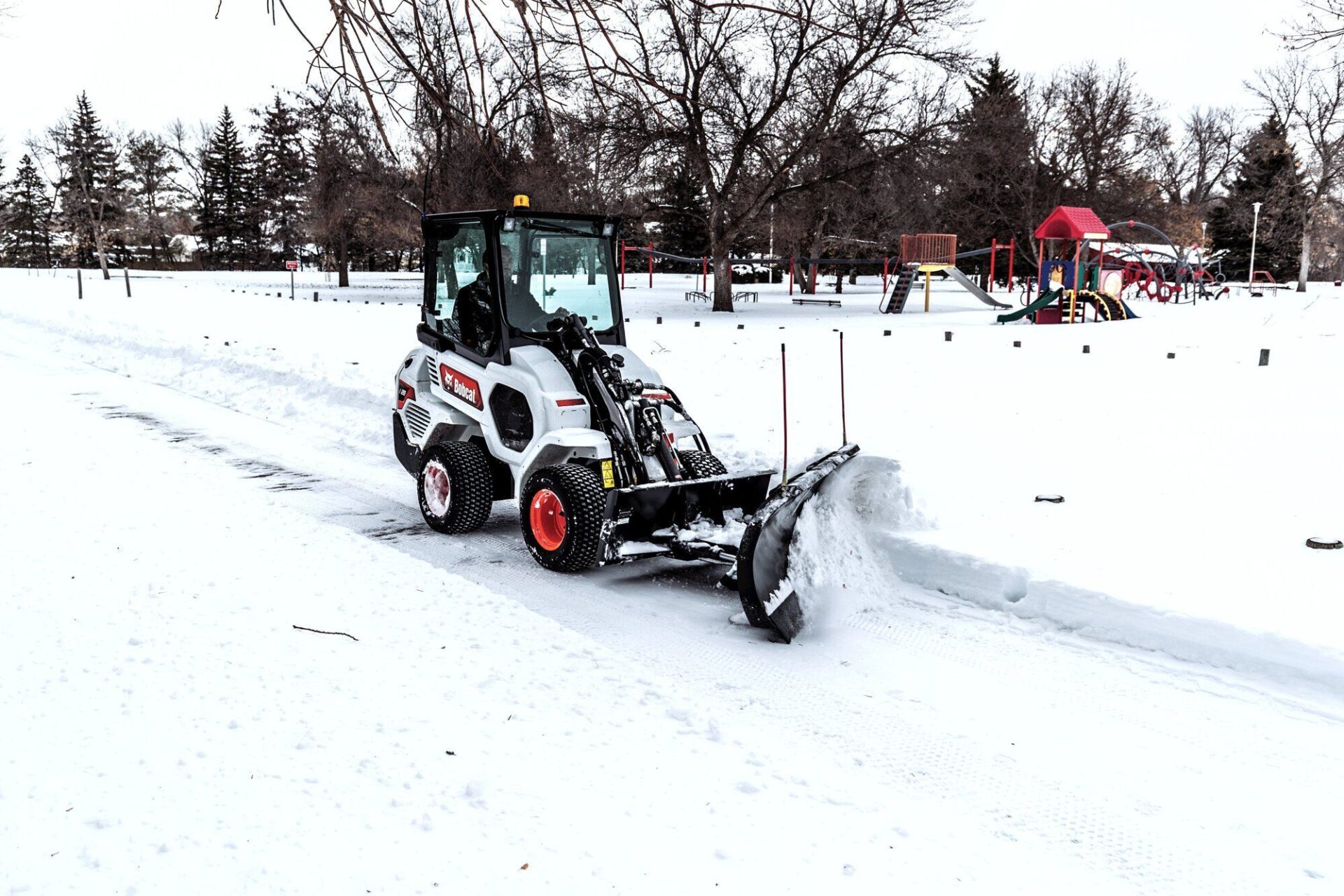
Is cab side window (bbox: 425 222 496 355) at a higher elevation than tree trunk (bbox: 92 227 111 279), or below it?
below

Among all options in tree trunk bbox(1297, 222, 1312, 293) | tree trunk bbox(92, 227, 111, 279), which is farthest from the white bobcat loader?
tree trunk bbox(92, 227, 111, 279)

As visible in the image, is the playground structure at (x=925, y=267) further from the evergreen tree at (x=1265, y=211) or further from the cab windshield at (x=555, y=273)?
the cab windshield at (x=555, y=273)

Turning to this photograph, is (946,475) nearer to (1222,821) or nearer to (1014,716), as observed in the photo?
(1014,716)

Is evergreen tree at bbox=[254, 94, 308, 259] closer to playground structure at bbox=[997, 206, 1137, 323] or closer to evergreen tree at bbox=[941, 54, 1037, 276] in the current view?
evergreen tree at bbox=[941, 54, 1037, 276]

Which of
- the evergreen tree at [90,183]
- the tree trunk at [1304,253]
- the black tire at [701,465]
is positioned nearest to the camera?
the black tire at [701,465]

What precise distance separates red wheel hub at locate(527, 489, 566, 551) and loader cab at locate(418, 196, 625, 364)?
1074 mm

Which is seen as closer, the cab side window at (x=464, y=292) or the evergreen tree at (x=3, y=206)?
the cab side window at (x=464, y=292)

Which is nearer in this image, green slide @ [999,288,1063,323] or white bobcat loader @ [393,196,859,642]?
white bobcat loader @ [393,196,859,642]

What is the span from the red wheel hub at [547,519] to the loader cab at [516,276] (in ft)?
3.52

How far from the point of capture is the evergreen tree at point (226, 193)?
6253cm

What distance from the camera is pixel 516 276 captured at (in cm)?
652

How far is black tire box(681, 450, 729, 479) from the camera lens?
6027 millimetres

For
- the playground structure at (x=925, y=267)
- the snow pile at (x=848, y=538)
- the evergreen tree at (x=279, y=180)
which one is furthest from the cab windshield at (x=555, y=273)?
the evergreen tree at (x=279, y=180)

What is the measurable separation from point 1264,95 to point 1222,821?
37706 mm
